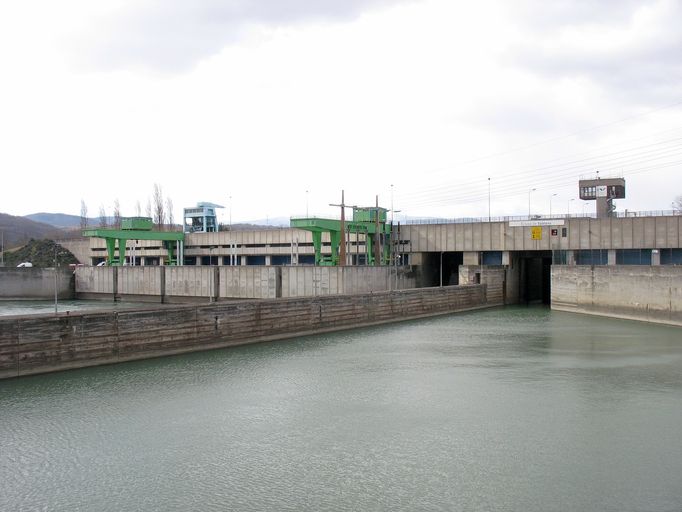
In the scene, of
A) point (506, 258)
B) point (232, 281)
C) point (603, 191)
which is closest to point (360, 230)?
point (232, 281)

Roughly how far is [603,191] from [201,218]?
49955 millimetres

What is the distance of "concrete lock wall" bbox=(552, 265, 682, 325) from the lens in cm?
3445

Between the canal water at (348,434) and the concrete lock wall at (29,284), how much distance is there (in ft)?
137

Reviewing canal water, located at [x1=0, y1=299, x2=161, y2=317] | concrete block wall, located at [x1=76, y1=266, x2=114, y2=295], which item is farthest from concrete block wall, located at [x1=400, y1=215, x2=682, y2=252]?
concrete block wall, located at [x1=76, y1=266, x2=114, y2=295]

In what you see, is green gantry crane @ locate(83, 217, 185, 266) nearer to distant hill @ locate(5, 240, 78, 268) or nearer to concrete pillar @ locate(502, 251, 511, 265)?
distant hill @ locate(5, 240, 78, 268)

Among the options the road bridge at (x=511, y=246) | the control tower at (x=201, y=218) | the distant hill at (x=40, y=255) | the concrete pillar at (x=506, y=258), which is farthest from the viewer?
the distant hill at (x=40, y=255)

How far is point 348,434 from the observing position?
14.1 metres

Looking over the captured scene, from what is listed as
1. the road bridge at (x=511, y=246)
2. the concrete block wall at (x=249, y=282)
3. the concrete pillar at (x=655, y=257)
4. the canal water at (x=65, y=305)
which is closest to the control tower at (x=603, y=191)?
the road bridge at (x=511, y=246)

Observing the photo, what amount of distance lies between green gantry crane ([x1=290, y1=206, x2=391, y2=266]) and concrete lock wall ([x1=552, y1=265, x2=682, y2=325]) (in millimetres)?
14843

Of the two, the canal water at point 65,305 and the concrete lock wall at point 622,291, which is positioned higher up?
the concrete lock wall at point 622,291

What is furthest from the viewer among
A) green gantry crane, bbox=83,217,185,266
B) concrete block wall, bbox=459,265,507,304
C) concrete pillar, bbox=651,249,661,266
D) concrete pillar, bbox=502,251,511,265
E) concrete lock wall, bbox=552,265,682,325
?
green gantry crane, bbox=83,217,185,266

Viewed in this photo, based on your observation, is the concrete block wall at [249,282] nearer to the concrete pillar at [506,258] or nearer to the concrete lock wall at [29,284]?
the concrete pillar at [506,258]

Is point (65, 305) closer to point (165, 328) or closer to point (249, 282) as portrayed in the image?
point (249, 282)

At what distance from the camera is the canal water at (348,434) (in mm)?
10820
